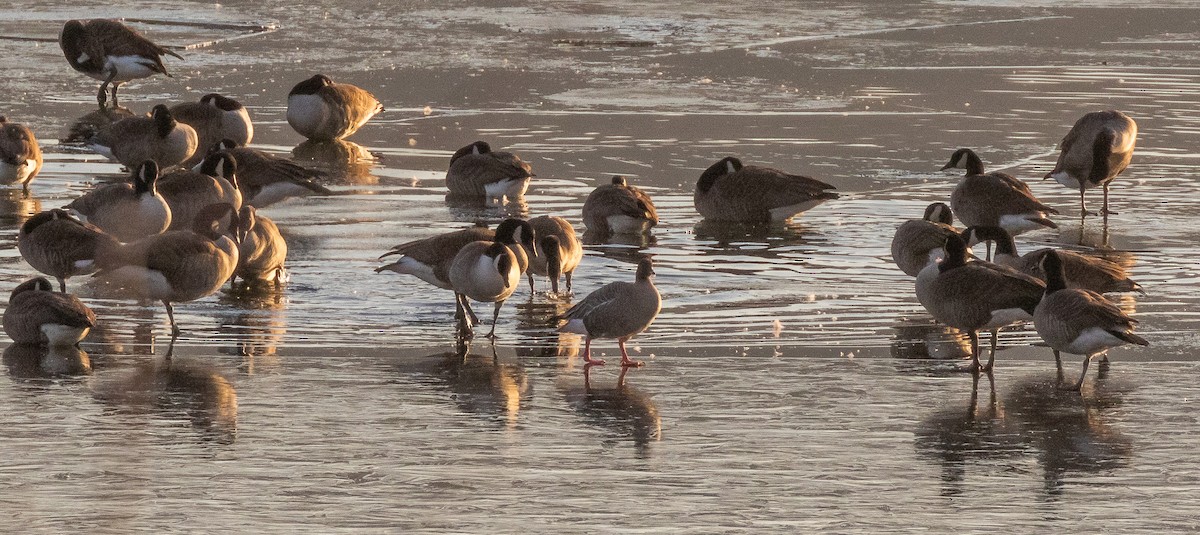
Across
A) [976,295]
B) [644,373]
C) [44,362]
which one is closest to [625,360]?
[644,373]

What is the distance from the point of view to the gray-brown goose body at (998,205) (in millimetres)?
15273

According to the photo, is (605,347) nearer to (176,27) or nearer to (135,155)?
(135,155)

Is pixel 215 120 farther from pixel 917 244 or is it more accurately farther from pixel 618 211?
pixel 917 244

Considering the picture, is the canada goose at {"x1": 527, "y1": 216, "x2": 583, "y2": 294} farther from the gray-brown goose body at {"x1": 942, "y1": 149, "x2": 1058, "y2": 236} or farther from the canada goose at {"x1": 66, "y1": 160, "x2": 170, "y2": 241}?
the gray-brown goose body at {"x1": 942, "y1": 149, "x2": 1058, "y2": 236}

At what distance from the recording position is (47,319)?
1102 centimetres

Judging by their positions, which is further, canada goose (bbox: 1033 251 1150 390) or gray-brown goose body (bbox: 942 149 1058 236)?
gray-brown goose body (bbox: 942 149 1058 236)

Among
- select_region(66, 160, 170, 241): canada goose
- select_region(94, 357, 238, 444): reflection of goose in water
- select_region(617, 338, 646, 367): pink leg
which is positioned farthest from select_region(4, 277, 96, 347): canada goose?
select_region(66, 160, 170, 241): canada goose

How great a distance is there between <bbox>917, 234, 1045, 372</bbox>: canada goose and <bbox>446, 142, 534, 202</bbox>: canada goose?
7059 mm

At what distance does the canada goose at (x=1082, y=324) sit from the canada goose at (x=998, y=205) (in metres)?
4.65

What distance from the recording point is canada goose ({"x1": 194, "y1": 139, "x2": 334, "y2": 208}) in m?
17.0

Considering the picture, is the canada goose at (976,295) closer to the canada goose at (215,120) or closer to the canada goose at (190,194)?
the canada goose at (190,194)

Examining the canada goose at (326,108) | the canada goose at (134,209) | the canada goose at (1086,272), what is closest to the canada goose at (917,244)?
the canada goose at (1086,272)

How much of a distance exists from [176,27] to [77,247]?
19.7m

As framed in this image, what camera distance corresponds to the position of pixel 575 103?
24344 millimetres
